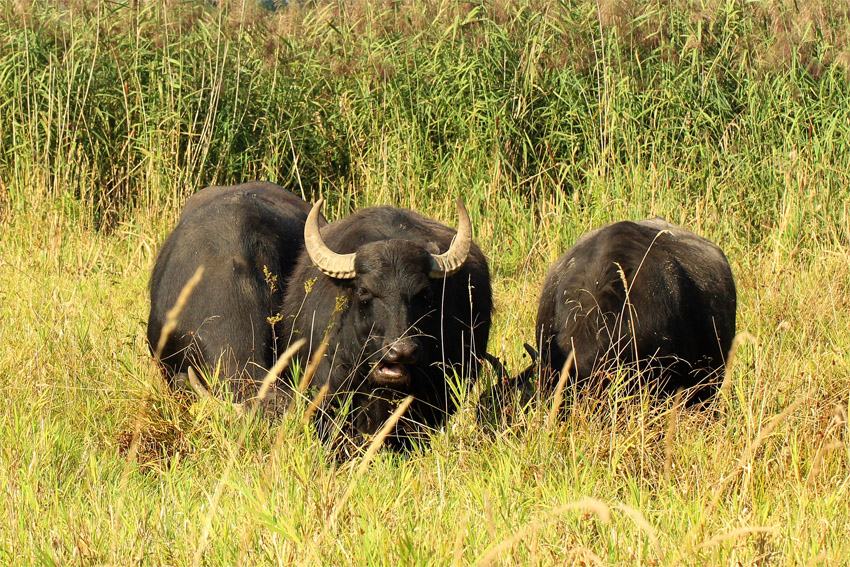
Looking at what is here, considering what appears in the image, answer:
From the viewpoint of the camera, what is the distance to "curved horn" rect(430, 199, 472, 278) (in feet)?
17.6

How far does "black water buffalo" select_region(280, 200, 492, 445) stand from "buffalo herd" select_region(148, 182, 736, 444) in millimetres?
10

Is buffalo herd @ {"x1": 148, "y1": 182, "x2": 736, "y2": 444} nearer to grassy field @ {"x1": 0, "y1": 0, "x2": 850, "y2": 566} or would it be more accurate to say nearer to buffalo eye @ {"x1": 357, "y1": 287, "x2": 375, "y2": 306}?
buffalo eye @ {"x1": 357, "y1": 287, "x2": 375, "y2": 306}

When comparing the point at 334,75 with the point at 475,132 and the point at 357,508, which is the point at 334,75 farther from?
the point at 357,508

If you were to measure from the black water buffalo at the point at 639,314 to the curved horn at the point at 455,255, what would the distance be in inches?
25.0

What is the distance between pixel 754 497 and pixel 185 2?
26.9 feet

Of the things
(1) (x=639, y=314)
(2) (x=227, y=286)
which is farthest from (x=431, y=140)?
(1) (x=639, y=314)

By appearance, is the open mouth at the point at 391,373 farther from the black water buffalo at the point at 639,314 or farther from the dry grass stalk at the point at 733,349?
the dry grass stalk at the point at 733,349

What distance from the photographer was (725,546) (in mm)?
3152

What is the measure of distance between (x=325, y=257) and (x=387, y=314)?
1.72 ft

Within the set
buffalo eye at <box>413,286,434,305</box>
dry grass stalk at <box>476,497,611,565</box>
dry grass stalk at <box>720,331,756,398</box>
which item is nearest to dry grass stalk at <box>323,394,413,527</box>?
dry grass stalk at <box>476,497,611,565</box>

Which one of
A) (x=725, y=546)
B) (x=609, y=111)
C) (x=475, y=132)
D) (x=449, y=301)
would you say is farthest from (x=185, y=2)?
(x=725, y=546)

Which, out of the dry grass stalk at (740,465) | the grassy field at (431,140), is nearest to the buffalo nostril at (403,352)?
the grassy field at (431,140)

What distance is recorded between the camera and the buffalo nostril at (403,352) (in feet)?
15.8

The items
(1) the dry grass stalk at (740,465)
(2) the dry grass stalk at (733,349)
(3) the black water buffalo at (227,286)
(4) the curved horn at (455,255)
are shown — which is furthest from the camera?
(3) the black water buffalo at (227,286)
